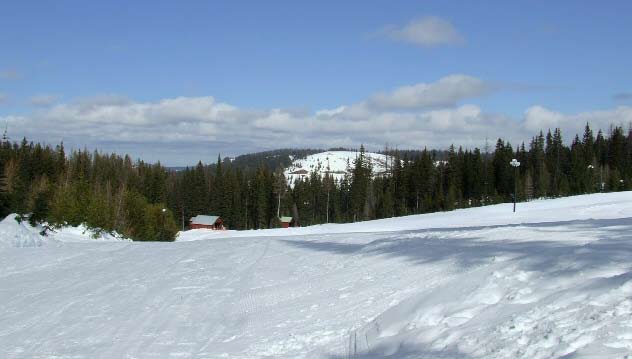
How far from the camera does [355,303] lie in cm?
861

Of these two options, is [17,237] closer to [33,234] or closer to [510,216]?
[33,234]

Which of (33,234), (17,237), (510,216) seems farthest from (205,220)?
(17,237)

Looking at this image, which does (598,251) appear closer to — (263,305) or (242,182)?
(263,305)

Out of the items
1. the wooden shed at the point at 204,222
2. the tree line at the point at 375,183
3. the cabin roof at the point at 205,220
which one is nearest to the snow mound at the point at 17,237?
the tree line at the point at 375,183

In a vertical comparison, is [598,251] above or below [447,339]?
above

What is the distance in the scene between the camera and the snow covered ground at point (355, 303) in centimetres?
582

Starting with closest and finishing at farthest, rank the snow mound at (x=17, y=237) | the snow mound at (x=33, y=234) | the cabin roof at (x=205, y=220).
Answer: the snow mound at (x=17, y=237), the snow mound at (x=33, y=234), the cabin roof at (x=205, y=220)

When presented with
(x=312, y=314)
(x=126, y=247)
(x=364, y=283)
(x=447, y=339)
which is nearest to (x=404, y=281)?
(x=364, y=283)

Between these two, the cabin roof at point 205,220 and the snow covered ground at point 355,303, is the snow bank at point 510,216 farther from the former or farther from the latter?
the cabin roof at point 205,220

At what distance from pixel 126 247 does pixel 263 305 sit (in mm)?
12147

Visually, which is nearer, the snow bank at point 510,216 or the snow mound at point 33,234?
the snow mound at point 33,234

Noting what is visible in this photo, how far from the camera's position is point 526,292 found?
6855 millimetres

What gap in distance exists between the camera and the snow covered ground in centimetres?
582

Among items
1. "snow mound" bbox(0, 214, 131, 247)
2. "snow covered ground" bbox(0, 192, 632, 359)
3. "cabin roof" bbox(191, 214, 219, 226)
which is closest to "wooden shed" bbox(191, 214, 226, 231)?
"cabin roof" bbox(191, 214, 219, 226)
